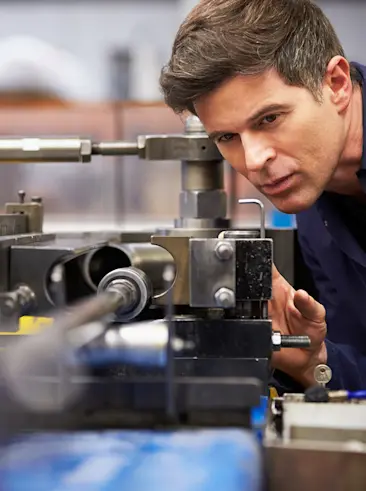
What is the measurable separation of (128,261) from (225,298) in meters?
0.30

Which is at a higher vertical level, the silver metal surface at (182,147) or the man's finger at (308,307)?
the silver metal surface at (182,147)

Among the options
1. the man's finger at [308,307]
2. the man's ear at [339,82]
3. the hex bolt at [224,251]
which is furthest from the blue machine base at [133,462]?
the man's ear at [339,82]

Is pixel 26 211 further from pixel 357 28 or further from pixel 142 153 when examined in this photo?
pixel 357 28

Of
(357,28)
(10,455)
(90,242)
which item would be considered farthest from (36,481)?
(357,28)

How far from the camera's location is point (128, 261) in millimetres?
997

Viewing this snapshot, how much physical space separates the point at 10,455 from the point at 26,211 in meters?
0.56

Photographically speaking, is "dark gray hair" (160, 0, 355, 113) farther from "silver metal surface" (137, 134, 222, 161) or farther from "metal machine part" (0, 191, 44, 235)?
"metal machine part" (0, 191, 44, 235)

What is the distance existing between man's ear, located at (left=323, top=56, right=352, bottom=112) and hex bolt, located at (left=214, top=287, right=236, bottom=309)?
1.57ft

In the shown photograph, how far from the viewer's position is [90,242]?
0.97 metres

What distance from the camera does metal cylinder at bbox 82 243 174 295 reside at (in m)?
0.98

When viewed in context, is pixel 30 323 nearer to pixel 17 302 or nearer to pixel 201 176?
pixel 17 302

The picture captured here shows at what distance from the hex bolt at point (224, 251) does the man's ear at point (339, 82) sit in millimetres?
448

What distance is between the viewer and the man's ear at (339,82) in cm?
108

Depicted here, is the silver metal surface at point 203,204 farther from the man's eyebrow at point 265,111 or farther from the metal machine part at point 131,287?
the metal machine part at point 131,287
